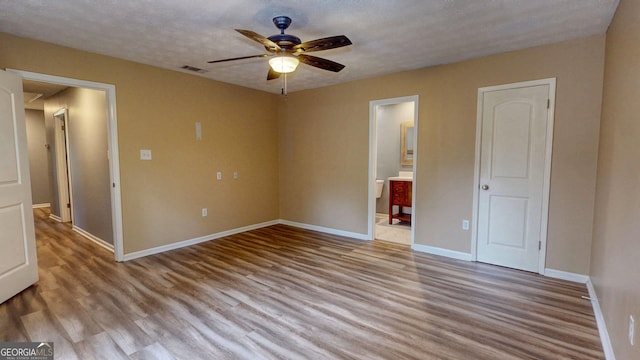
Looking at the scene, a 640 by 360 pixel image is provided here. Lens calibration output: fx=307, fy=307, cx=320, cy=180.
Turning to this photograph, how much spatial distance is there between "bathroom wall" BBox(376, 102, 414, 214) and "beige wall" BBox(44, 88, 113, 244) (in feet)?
15.4

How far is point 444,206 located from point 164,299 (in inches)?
129

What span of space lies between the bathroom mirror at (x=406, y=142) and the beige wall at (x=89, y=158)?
490 centimetres

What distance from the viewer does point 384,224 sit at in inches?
224

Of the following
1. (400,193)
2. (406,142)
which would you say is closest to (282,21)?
(400,193)

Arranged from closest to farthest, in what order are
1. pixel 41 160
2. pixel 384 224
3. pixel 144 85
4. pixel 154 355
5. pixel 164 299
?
pixel 154 355 → pixel 164 299 → pixel 144 85 → pixel 384 224 → pixel 41 160

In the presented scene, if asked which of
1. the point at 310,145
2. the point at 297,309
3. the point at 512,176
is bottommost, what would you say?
the point at 297,309

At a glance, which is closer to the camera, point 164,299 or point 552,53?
point 164,299

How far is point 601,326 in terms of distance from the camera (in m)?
2.23

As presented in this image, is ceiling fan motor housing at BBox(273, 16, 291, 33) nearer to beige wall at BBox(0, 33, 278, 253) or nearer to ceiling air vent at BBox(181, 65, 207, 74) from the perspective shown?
ceiling air vent at BBox(181, 65, 207, 74)

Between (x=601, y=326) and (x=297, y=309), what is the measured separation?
2.26m

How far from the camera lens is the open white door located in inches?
104

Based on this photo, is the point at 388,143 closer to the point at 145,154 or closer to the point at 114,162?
the point at 145,154

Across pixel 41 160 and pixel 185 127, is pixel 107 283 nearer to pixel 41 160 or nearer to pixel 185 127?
pixel 185 127

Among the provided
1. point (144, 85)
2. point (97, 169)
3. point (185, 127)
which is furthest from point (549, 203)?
point (97, 169)
